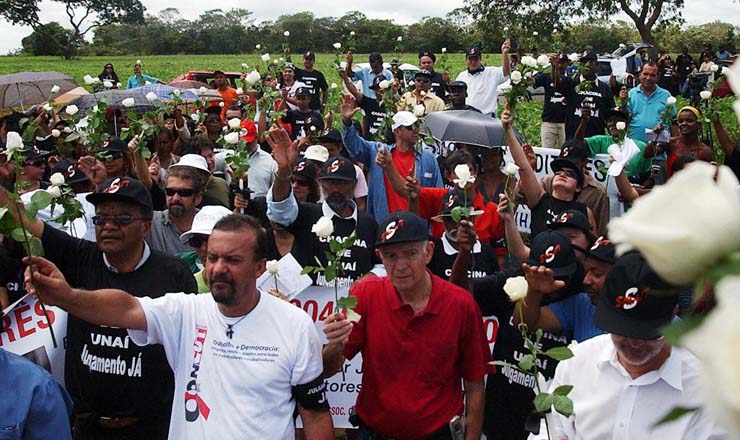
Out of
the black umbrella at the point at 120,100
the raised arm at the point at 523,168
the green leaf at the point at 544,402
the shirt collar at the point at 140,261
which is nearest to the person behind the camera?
the green leaf at the point at 544,402

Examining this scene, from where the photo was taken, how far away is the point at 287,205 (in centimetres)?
541

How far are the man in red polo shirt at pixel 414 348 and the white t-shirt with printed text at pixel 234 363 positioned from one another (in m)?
0.53

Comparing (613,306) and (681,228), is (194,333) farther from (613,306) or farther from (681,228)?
(681,228)

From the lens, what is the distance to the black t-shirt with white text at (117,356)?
3.97 meters

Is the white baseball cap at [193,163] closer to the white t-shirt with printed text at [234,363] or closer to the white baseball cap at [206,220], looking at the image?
the white baseball cap at [206,220]

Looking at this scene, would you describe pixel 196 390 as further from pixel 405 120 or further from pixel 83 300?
pixel 405 120

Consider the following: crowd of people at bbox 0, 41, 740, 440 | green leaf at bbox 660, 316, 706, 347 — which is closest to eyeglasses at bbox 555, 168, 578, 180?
crowd of people at bbox 0, 41, 740, 440

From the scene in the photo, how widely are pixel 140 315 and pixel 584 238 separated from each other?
2631 mm

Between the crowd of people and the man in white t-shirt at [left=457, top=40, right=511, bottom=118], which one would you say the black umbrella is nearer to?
the man in white t-shirt at [left=457, top=40, right=511, bottom=118]

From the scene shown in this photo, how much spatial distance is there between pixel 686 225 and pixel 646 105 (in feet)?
34.1

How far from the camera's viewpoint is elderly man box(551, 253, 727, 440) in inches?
113

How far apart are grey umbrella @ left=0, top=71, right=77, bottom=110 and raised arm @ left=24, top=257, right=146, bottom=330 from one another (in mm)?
13011

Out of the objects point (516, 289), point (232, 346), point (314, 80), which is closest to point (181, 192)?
point (232, 346)

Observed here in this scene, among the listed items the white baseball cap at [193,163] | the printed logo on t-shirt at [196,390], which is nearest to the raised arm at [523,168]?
the white baseball cap at [193,163]
